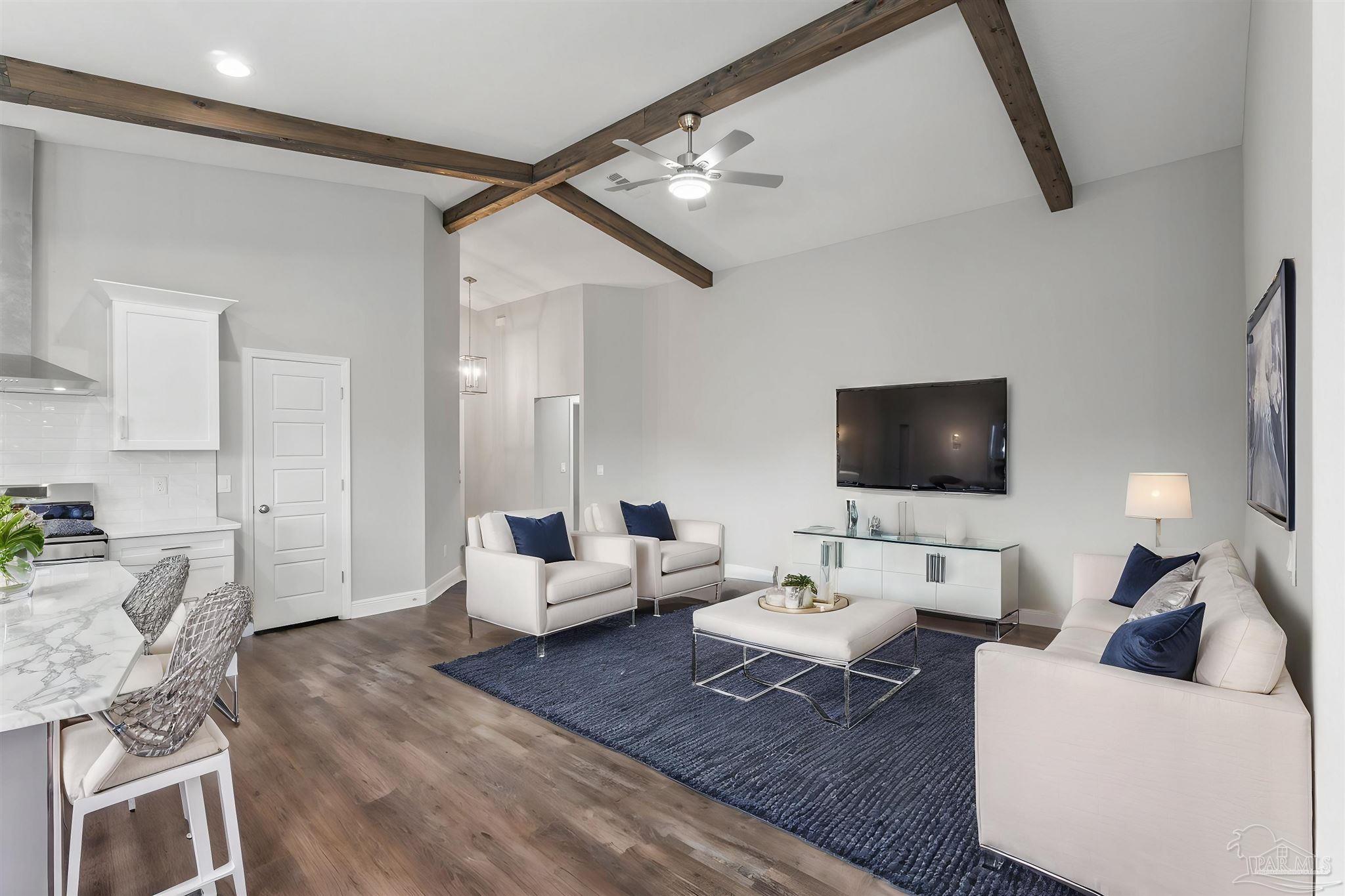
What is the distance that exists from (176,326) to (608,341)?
4063 millimetres

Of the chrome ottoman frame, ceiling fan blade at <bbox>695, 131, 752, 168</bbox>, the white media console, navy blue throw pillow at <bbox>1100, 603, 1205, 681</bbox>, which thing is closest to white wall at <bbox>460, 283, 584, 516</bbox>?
the white media console

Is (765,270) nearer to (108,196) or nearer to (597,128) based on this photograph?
(597,128)

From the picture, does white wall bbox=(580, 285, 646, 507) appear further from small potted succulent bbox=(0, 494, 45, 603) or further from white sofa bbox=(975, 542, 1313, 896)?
white sofa bbox=(975, 542, 1313, 896)

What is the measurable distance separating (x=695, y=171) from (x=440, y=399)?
3.35m

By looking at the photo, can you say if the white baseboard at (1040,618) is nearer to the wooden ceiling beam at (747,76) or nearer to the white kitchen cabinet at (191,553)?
the wooden ceiling beam at (747,76)

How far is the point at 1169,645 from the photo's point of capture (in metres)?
1.91

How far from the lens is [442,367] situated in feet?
20.2

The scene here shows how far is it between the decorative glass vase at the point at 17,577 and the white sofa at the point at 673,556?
3.27 meters

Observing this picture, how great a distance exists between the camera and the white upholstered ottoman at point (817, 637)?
3164 mm

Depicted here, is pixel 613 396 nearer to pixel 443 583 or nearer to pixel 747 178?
pixel 443 583

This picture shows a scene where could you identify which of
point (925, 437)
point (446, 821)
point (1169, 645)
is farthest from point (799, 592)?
point (925, 437)

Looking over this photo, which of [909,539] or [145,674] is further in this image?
[909,539]

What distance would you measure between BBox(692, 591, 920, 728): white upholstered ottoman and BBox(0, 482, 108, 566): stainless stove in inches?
136

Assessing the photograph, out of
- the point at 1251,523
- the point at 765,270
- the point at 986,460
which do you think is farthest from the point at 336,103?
the point at 1251,523
